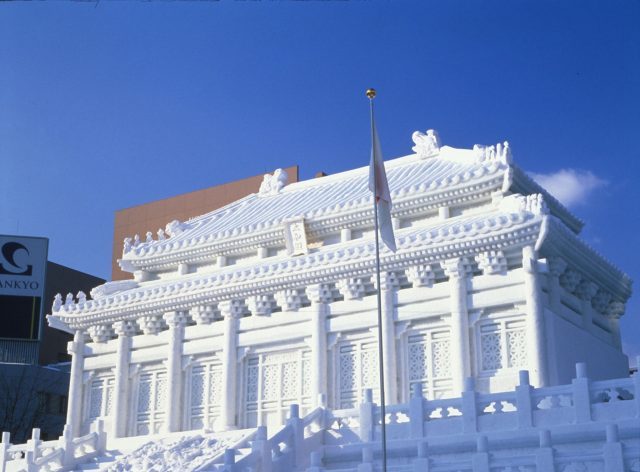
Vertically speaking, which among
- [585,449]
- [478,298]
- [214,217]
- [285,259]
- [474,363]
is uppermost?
[214,217]

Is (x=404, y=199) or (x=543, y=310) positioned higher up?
(x=404, y=199)

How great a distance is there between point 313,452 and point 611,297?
13055 mm

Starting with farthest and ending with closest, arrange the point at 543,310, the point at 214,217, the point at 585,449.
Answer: the point at 214,217, the point at 543,310, the point at 585,449

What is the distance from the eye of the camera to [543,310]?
2233 cm

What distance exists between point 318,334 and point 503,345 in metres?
5.18

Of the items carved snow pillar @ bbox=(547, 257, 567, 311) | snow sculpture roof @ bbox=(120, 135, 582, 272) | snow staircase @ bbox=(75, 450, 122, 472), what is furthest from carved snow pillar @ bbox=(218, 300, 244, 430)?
carved snow pillar @ bbox=(547, 257, 567, 311)

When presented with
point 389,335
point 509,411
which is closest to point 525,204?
point 389,335

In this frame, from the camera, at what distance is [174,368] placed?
27359mm

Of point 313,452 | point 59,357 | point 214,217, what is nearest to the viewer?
point 313,452

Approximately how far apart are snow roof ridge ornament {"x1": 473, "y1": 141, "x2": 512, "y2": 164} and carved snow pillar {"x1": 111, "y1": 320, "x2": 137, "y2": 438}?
38.9 ft

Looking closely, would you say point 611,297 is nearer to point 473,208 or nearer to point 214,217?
point 473,208

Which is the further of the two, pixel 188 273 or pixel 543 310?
pixel 188 273

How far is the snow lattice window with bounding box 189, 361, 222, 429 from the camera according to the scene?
26.4m

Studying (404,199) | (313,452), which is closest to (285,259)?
(404,199)
